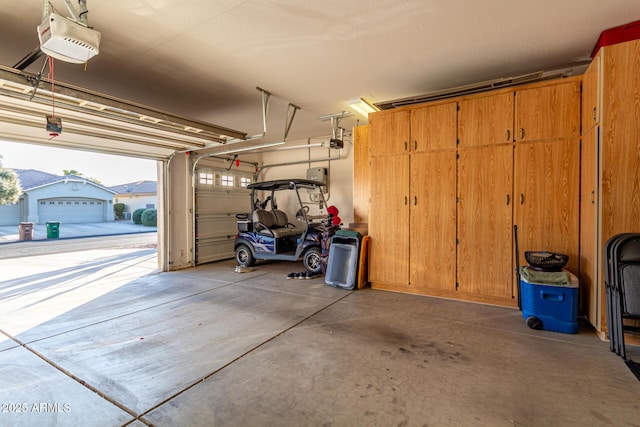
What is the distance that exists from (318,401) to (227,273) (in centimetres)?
445

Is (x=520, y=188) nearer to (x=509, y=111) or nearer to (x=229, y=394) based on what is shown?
(x=509, y=111)

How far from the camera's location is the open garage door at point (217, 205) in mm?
7004

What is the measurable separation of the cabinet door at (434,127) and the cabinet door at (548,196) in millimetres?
837

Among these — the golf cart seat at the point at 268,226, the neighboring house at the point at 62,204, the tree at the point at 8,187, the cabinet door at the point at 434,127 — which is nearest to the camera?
the cabinet door at the point at 434,127

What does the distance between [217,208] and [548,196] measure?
6.63 m

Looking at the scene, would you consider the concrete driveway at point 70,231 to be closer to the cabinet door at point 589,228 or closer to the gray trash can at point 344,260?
the gray trash can at point 344,260

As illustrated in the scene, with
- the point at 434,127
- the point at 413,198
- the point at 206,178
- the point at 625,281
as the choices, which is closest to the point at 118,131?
the point at 206,178

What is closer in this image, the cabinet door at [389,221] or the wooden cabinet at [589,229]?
the wooden cabinet at [589,229]

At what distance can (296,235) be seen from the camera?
6836 millimetres

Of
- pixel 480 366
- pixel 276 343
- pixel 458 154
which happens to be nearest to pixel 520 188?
pixel 458 154

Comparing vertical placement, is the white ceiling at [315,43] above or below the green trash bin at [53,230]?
above

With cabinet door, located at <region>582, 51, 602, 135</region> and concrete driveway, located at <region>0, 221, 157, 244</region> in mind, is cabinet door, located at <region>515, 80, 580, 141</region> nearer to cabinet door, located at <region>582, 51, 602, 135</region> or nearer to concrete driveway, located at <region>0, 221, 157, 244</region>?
cabinet door, located at <region>582, 51, 602, 135</region>

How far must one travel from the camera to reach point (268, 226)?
6.65 meters

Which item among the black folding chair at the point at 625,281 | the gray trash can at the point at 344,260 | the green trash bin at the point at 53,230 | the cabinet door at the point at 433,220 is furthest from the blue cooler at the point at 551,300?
the green trash bin at the point at 53,230
